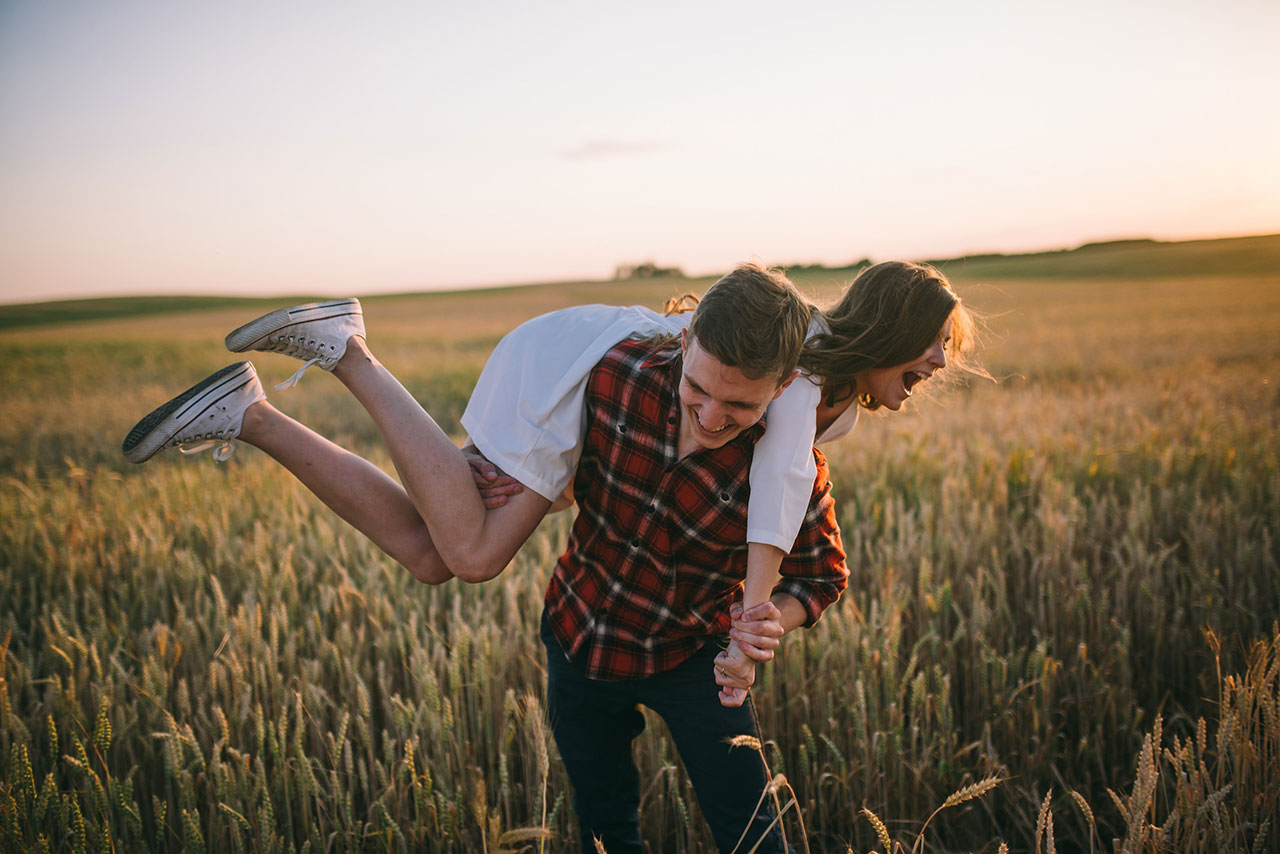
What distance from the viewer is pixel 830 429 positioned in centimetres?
190

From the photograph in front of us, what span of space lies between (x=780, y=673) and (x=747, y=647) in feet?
3.71

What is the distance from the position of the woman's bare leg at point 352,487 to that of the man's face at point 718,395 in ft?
2.62

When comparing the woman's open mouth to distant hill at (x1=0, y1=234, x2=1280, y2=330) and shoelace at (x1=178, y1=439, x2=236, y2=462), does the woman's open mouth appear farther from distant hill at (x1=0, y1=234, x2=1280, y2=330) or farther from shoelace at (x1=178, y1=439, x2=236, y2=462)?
distant hill at (x1=0, y1=234, x2=1280, y2=330)

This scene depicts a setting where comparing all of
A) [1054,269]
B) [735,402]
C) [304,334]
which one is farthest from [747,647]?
[1054,269]

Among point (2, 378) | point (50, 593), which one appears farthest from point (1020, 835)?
point (2, 378)

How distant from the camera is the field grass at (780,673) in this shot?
180cm

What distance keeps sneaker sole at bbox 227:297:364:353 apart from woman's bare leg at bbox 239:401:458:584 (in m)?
0.16

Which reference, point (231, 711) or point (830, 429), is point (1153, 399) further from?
point (231, 711)

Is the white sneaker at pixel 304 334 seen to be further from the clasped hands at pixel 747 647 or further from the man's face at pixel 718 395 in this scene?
the clasped hands at pixel 747 647

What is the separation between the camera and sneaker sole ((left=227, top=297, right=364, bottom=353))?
5.75 feet

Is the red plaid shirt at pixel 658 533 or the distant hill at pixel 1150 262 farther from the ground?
the distant hill at pixel 1150 262

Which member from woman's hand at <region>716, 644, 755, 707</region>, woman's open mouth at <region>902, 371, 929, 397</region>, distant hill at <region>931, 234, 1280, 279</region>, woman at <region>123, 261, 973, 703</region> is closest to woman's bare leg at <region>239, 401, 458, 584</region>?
woman at <region>123, 261, 973, 703</region>

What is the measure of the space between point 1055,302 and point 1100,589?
2592cm

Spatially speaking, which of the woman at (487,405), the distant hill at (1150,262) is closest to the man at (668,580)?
the woman at (487,405)
